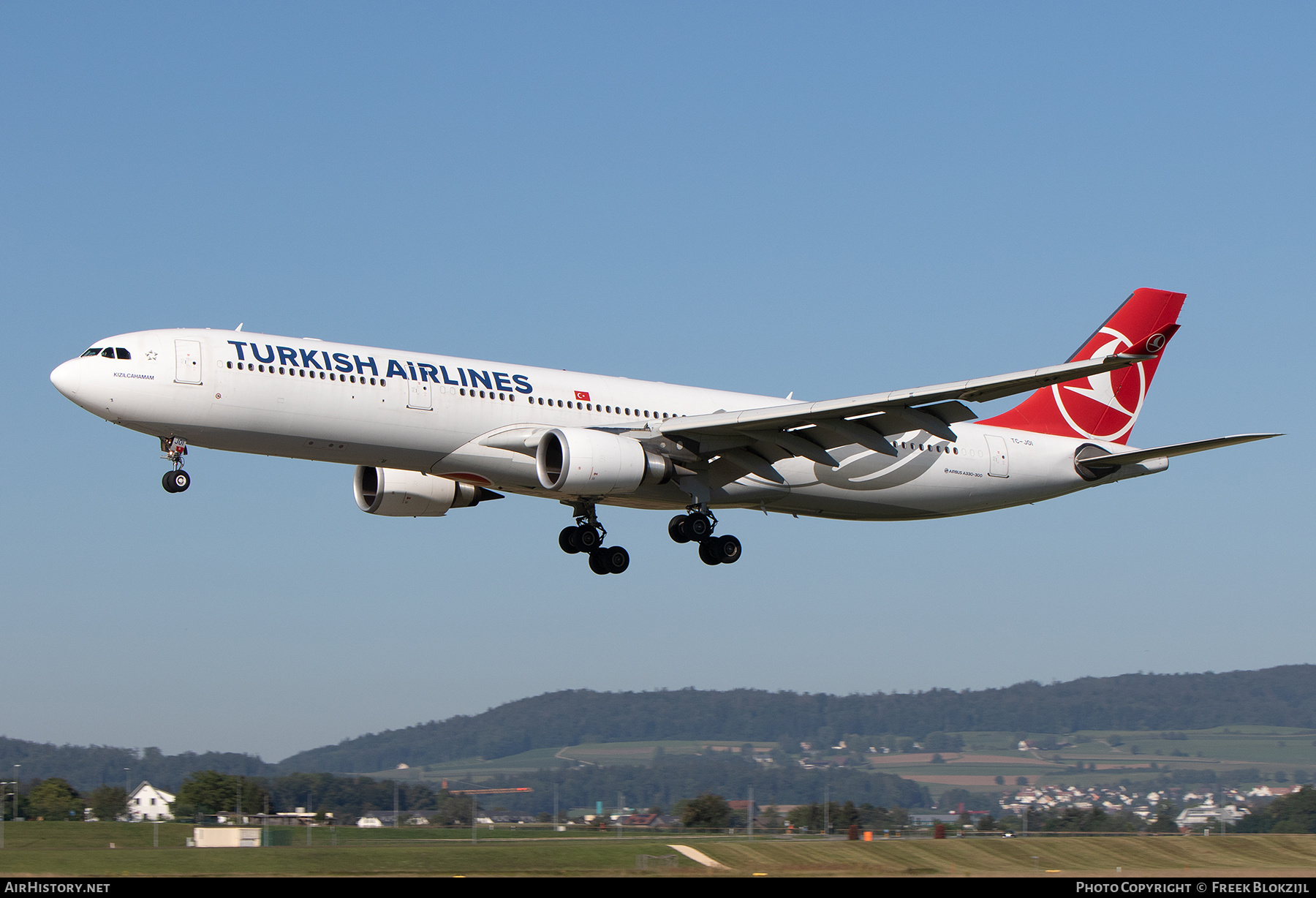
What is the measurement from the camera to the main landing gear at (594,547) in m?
36.5

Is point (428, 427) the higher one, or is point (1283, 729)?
point (428, 427)

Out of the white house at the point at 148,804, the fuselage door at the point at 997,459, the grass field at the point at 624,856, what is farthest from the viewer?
the white house at the point at 148,804

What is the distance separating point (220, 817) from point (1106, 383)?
101 feet

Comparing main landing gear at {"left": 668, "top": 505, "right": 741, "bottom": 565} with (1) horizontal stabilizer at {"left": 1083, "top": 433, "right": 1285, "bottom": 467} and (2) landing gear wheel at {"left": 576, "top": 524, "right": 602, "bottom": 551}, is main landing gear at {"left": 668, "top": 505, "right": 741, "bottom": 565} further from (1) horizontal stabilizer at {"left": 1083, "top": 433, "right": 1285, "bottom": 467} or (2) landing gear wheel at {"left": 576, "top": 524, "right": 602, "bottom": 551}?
(1) horizontal stabilizer at {"left": 1083, "top": 433, "right": 1285, "bottom": 467}

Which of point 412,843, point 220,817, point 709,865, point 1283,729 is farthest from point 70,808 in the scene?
point 1283,729

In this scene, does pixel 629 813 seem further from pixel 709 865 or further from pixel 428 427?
pixel 428 427

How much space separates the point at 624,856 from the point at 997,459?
593 inches

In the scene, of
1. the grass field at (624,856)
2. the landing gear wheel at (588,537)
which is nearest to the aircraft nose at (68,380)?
the grass field at (624,856)

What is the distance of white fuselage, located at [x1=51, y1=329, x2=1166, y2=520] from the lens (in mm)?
29781

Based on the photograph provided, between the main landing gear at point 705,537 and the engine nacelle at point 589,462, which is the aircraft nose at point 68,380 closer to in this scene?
the engine nacelle at point 589,462

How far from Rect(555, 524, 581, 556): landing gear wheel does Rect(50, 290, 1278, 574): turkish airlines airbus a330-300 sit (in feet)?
0.34

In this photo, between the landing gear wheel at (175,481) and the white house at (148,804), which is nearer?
the landing gear wheel at (175,481)

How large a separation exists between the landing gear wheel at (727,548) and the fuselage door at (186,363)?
13529 mm

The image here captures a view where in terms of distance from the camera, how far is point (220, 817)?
43.7 metres
